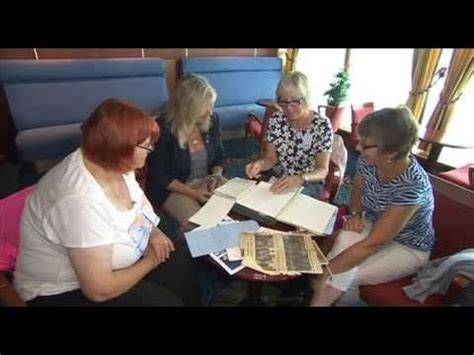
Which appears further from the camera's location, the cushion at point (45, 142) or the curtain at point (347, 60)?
the curtain at point (347, 60)

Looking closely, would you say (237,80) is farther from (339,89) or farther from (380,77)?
(380,77)

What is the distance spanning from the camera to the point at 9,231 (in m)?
1.15

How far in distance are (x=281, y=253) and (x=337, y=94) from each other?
308 centimetres

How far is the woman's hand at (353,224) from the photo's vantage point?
1.48 m

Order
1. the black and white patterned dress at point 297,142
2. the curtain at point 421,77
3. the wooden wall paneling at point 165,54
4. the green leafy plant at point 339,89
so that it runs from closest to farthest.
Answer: the black and white patterned dress at point 297,142, the curtain at point 421,77, the wooden wall paneling at point 165,54, the green leafy plant at point 339,89

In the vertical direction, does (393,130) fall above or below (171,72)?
above

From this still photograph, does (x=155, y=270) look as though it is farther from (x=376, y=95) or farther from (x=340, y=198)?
(x=376, y=95)

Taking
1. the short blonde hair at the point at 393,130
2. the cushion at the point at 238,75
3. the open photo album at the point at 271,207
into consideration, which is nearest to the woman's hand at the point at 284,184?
the open photo album at the point at 271,207

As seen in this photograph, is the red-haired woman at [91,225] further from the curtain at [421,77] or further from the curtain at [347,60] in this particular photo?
the curtain at [347,60]

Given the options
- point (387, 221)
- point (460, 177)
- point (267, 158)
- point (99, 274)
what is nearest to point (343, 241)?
point (387, 221)

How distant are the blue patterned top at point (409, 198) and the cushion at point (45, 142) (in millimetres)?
2302
